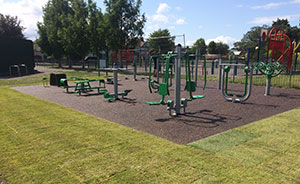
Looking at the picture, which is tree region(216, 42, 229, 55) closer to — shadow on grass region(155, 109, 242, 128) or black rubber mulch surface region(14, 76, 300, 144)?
black rubber mulch surface region(14, 76, 300, 144)

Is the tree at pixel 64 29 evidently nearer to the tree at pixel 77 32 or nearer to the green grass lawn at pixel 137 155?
the tree at pixel 77 32

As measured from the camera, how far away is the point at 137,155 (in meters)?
3.68

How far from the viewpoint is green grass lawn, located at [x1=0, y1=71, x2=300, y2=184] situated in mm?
3018

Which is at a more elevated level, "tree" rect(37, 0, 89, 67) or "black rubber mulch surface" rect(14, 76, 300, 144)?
"tree" rect(37, 0, 89, 67)

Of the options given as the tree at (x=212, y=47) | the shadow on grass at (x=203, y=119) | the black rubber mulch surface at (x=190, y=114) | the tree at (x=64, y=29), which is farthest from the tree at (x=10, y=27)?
the tree at (x=212, y=47)

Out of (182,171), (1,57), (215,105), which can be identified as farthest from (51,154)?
(1,57)

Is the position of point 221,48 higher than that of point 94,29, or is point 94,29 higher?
point 221,48

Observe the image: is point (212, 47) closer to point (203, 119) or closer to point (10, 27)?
point (10, 27)

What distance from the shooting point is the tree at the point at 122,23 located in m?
26.2

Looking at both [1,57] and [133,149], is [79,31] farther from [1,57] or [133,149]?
[133,149]

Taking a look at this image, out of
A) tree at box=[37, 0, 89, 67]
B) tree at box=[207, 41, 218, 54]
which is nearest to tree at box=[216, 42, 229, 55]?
tree at box=[207, 41, 218, 54]

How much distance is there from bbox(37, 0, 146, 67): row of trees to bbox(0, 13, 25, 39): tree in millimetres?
9710

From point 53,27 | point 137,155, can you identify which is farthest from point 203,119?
point 53,27

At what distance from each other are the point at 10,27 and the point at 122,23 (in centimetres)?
2777
